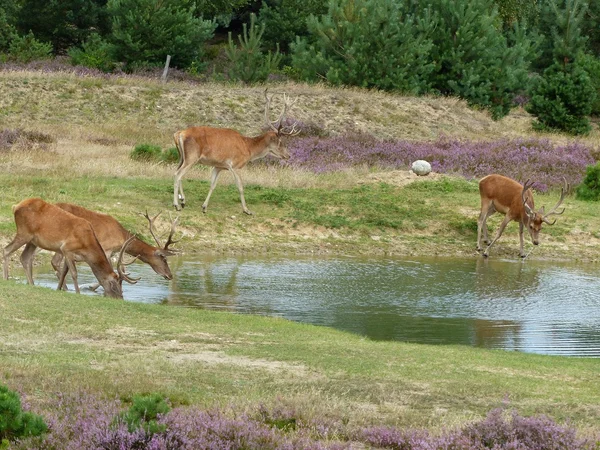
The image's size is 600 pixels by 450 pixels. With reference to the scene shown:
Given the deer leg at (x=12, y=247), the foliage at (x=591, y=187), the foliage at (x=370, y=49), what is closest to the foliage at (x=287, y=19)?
the foliage at (x=370, y=49)

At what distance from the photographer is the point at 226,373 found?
10.0 m

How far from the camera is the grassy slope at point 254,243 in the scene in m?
9.48

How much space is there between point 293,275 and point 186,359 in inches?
338

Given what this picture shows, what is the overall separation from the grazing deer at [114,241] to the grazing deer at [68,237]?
3.06 feet

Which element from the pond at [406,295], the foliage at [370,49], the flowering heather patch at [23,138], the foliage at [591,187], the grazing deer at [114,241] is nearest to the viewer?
the pond at [406,295]

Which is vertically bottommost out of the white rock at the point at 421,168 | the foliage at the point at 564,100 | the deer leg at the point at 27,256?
the foliage at the point at 564,100

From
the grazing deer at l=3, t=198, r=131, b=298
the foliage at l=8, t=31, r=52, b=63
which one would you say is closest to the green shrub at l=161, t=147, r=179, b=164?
the grazing deer at l=3, t=198, r=131, b=298

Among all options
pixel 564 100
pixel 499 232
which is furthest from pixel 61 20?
pixel 499 232

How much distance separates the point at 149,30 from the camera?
2036 inches

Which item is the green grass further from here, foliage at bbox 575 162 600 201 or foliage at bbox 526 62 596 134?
foliage at bbox 526 62 596 134

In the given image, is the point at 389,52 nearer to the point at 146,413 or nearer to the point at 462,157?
the point at 462,157

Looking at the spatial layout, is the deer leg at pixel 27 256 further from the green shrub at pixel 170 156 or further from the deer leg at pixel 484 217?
Answer: the green shrub at pixel 170 156

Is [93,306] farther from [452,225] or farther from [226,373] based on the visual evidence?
[452,225]

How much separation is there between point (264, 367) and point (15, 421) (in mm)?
3247
